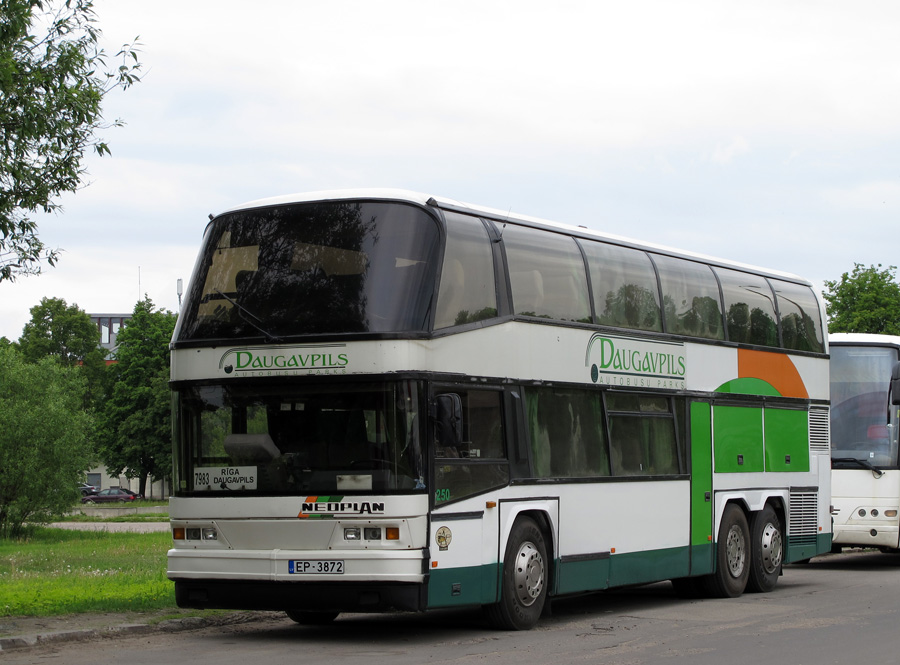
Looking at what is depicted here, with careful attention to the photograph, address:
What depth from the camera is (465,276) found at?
12758 millimetres

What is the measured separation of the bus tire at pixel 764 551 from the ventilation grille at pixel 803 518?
1.43ft

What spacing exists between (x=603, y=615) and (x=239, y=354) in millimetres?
5423

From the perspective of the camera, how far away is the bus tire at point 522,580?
12930mm

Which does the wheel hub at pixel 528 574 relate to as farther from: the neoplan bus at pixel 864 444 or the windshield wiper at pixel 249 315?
the neoplan bus at pixel 864 444

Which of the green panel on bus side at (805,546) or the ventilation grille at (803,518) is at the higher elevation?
the ventilation grille at (803,518)

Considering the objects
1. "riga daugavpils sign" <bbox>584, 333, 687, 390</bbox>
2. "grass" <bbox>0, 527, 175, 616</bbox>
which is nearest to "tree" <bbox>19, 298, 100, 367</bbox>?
"grass" <bbox>0, 527, 175, 616</bbox>

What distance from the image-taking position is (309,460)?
12.1m

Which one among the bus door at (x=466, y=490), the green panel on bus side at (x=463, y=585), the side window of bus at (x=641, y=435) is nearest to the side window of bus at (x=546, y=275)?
the bus door at (x=466, y=490)

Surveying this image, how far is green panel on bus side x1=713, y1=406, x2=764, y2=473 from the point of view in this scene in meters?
17.4

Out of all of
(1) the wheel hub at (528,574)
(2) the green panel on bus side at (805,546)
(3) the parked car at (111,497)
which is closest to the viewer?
(1) the wheel hub at (528,574)

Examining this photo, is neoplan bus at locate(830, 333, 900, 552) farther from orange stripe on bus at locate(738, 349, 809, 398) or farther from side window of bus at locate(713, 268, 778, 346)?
side window of bus at locate(713, 268, 778, 346)

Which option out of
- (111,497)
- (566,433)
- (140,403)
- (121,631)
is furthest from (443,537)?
(111,497)

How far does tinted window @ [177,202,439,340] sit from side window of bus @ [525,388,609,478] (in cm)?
226

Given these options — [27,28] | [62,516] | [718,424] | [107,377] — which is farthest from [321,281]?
[107,377]
